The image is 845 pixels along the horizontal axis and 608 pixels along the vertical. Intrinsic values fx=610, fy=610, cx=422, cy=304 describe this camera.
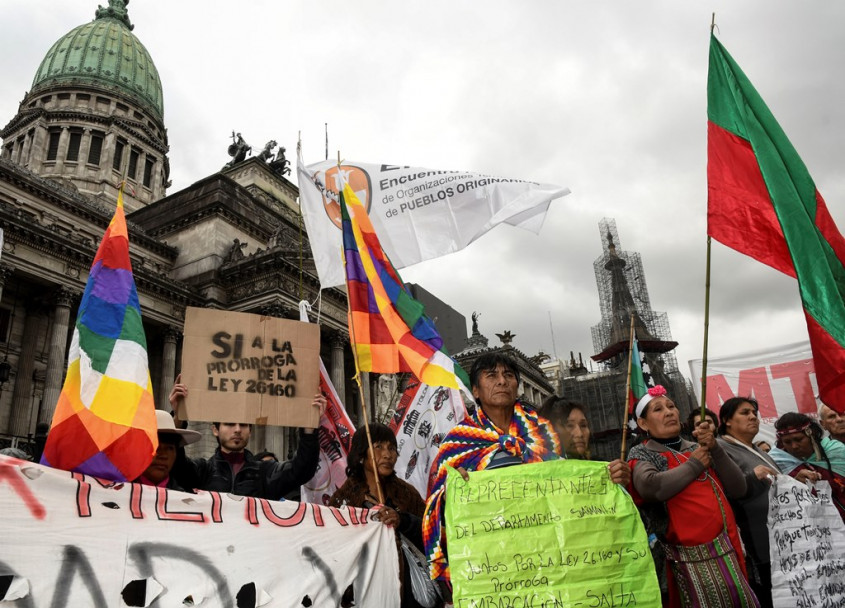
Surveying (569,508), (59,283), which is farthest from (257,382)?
(59,283)

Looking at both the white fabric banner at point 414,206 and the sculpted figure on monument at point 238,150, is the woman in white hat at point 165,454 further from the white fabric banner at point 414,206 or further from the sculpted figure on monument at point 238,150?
Answer: the sculpted figure on monument at point 238,150

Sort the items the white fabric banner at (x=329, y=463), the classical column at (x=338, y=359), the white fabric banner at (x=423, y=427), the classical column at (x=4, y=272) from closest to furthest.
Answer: the white fabric banner at (x=329, y=463), the white fabric banner at (x=423, y=427), the classical column at (x=4, y=272), the classical column at (x=338, y=359)

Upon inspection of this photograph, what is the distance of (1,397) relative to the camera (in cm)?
2048

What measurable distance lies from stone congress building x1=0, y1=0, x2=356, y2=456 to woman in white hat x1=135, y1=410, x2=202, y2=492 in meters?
4.72

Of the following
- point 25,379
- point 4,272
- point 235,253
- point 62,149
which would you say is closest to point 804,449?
point 4,272

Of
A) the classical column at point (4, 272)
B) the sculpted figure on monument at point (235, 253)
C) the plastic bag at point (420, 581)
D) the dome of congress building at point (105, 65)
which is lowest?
the plastic bag at point (420, 581)

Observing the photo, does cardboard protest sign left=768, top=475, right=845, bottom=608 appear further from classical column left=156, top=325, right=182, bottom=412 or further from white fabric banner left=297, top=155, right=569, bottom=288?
classical column left=156, top=325, right=182, bottom=412

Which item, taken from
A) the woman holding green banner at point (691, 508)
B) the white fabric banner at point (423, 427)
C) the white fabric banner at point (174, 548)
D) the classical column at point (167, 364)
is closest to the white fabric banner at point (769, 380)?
the white fabric banner at point (423, 427)

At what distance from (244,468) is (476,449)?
1.97 m

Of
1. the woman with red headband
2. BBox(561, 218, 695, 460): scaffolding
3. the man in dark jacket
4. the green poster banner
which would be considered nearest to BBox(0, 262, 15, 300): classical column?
the man in dark jacket

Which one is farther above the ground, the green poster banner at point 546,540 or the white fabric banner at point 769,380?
the white fabric banner at point 769,380

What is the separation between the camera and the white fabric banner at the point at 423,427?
8.06 metres

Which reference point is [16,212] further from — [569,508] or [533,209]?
[569,508]

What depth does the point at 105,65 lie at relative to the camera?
4531 centimetres
